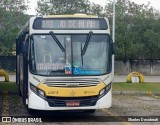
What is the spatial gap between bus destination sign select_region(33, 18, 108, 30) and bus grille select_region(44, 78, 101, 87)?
1619 millimetres

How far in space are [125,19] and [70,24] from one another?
29.3 metres

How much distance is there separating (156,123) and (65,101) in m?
2.66

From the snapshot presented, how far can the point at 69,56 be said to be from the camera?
12.7 metres

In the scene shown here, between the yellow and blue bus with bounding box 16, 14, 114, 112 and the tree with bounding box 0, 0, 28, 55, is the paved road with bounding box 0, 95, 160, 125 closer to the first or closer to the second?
the yellow and blue bus with bounding box 16, 14, 114, 112

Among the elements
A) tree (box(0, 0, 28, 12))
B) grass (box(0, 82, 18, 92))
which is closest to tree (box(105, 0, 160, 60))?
tree (box(0, 0, 28, 12))

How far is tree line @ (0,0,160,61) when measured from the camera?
41.5 metres

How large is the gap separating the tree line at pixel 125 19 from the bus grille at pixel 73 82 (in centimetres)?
2833

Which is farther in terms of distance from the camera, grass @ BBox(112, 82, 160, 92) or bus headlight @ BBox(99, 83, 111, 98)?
grass @ BBox(112, 82, 160, 92)

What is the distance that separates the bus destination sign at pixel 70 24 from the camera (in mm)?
13055

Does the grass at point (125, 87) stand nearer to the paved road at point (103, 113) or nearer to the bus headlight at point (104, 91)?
the paved road at point (103, 113)

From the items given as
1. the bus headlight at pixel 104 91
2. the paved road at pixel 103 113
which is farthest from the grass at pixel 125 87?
the bus headlight at pixel 104 91

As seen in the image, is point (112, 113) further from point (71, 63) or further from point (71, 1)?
point (71, 1)

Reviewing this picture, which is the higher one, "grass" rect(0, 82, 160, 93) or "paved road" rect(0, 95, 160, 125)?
"paved road" rect(0, 95, 160, 125)

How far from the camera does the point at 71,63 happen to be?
12672 mm
